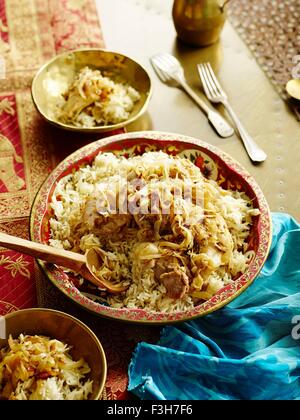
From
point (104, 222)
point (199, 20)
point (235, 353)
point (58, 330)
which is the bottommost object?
point (235, 353)

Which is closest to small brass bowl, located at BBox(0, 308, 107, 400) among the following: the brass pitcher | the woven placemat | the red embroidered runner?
the red embroidered runner

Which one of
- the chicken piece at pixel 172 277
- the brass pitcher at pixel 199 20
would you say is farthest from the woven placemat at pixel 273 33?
the chicken piece at pixel 172 277

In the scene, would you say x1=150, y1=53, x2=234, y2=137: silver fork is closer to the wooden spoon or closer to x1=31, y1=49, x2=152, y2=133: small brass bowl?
x1=31, y1=49, x2=152, y2=133: small brass bowl

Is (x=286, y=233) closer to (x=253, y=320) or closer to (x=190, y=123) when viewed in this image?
(x=253, y=320)

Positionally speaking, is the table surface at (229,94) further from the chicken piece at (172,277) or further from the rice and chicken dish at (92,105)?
the chicken piece at (172,277)

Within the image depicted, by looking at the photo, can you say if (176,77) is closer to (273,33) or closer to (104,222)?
(273,33)

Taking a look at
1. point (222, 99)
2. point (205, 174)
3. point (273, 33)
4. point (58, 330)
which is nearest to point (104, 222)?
point (58, 330)
